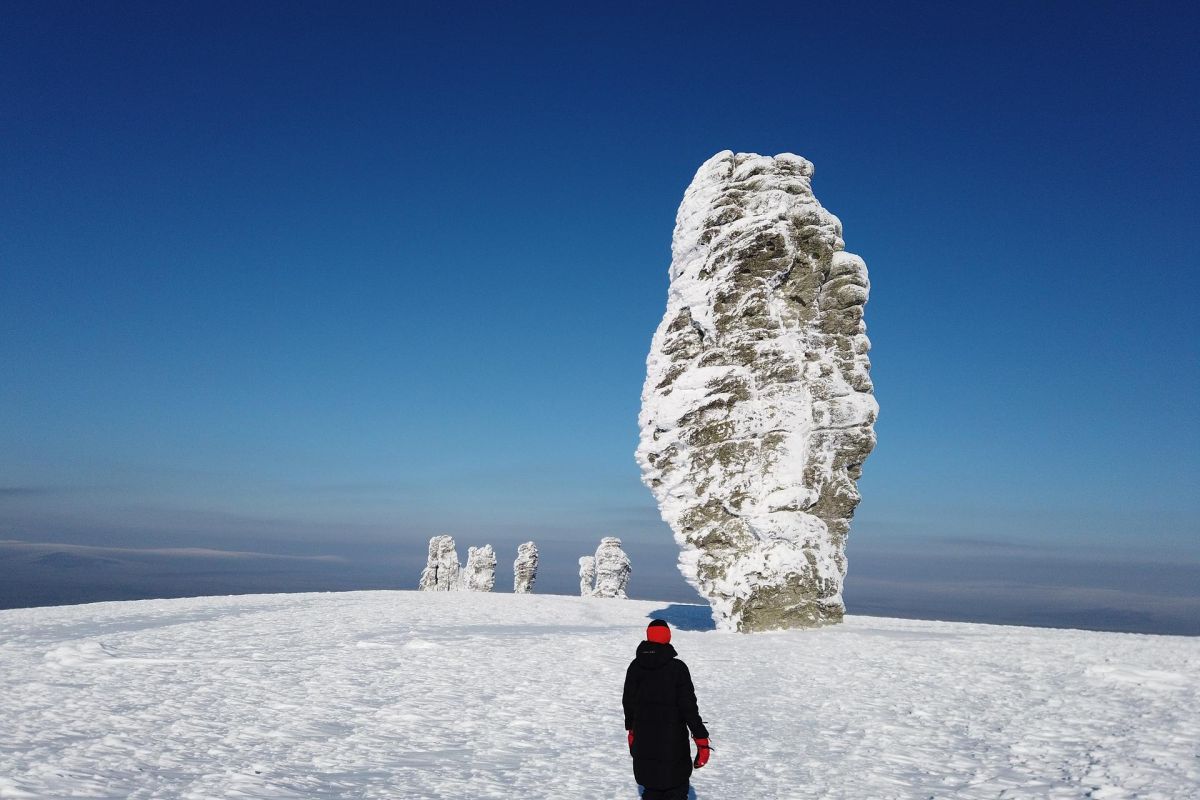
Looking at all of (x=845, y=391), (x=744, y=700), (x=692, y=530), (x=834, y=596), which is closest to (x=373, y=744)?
(x=744, y=700)

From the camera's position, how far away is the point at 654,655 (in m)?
6.92

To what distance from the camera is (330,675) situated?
538 inches

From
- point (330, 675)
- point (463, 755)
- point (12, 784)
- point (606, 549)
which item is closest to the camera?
point (12, 784)

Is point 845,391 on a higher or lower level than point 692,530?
higher

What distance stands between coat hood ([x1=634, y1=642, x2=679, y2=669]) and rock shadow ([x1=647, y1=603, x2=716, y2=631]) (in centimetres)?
1644

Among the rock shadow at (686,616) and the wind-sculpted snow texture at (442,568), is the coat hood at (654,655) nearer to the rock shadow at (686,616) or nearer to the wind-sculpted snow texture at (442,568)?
the rock shadow at (686,616)

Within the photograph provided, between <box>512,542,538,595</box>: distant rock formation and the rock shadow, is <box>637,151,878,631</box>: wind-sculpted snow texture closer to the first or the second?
the rock shadow

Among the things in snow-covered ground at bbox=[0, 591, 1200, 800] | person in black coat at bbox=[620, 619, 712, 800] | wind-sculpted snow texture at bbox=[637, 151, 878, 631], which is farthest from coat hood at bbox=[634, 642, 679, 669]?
wind-sculpted snow texture at bbox=[637, 151, 878, 631]

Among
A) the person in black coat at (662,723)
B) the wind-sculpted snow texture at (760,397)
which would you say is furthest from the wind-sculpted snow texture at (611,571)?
the person in black coat at (662,723)

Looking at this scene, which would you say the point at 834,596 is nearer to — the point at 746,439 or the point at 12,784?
the point at 746,439

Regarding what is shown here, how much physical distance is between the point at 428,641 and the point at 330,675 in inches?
189

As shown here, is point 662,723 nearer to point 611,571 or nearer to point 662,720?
point 662,720

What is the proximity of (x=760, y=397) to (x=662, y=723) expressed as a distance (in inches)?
690

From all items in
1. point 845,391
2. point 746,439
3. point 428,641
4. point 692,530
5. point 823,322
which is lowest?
point 428,641
